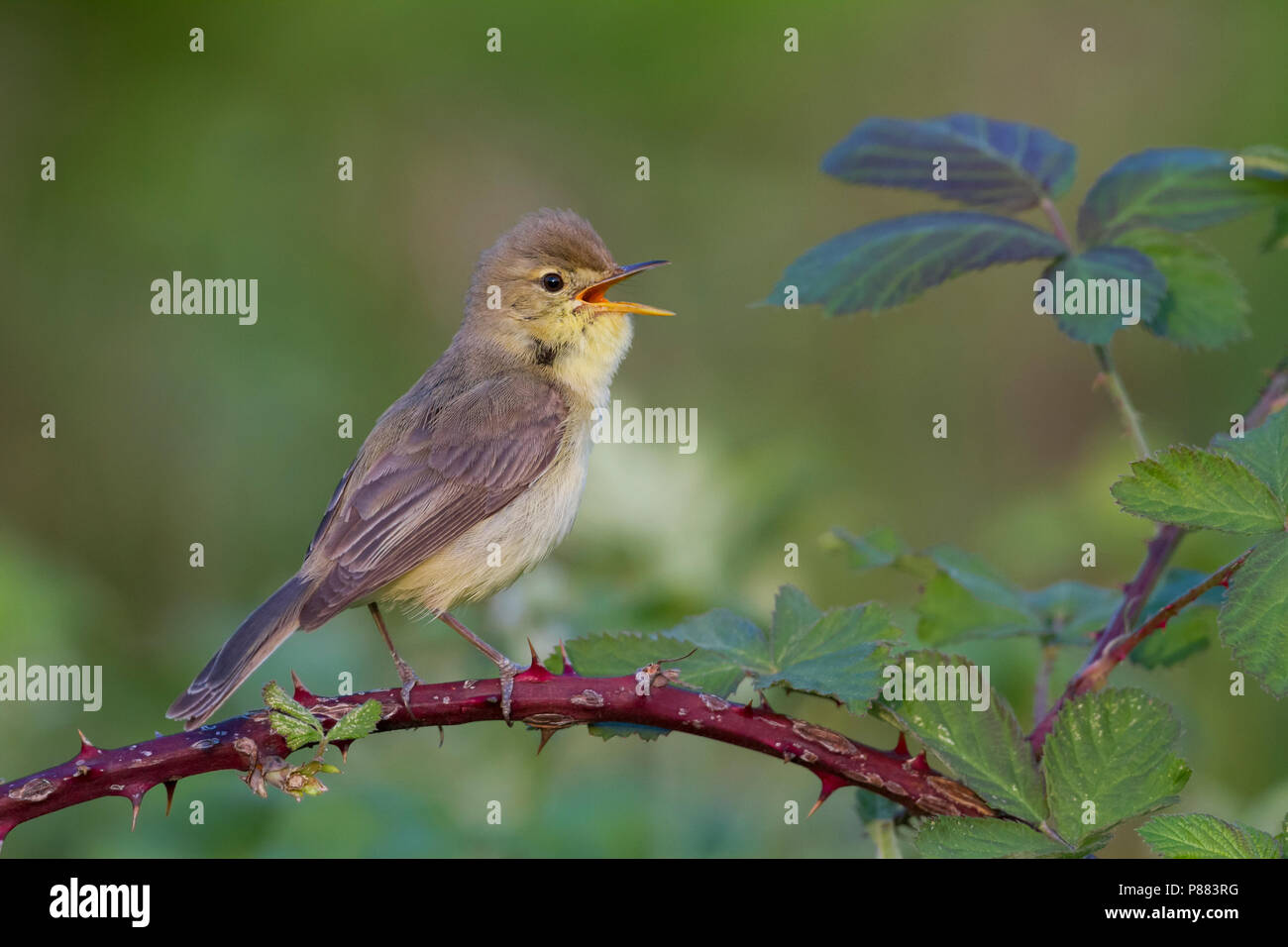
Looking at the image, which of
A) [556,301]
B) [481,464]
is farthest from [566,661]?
[556,301]

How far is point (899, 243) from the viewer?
9.55ft

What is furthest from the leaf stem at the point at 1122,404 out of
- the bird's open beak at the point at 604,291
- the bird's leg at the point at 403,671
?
the bird's open beak at the point at 604,291

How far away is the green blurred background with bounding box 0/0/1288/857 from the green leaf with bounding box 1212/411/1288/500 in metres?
3.34

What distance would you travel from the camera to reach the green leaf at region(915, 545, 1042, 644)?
2.96m

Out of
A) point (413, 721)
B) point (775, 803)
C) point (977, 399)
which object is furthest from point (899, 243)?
Answer: point (977, 399)

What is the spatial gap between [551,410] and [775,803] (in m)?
1.50

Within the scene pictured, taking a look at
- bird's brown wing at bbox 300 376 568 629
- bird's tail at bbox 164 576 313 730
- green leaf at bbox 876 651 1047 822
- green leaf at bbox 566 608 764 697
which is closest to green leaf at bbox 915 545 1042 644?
green leaf at bbox 876 651 1047 822

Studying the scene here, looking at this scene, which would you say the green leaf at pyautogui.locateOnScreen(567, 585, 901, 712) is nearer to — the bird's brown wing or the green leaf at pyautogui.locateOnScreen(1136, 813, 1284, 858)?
the green leaf at pyautogui.locateOnScreen(1136, 813, 1284, 858)

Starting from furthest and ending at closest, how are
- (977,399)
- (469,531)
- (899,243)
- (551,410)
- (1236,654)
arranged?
(977,399) → (551,410) → (469,531) → (899,243) → (1236,654)

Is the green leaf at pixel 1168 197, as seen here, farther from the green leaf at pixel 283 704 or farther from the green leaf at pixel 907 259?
the green leaf at pixel 283 704

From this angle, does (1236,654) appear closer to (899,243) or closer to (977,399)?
(899,243)

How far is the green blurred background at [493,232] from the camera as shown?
7.25m

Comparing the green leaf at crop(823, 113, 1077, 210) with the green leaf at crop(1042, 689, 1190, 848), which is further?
the green leaf at crop(823, 113, 1077, 210)

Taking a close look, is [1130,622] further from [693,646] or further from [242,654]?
[242,654]
